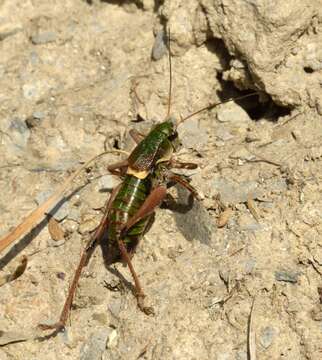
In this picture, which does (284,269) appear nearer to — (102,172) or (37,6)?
(102,172)

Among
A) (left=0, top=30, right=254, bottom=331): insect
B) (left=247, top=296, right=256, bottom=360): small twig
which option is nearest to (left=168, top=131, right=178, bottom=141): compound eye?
(left=0, top=30, right=254, bottom=331): insect

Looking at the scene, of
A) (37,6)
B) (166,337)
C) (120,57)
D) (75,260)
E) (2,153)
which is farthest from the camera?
(37,6)

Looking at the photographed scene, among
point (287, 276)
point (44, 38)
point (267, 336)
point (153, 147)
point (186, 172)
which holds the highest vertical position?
point (44, 38)

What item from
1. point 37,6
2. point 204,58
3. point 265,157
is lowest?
point 265,157

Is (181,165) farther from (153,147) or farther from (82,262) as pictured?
(82,262)

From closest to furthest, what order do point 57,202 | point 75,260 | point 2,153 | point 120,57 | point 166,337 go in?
point 166,337, point 75,260, point 57,202, point 2,153, point 120,57

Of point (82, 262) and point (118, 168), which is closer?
point (82, 262)

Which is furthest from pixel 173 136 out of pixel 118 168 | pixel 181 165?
pixel 118 168

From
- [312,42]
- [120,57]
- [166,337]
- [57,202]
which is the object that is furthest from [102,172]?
[312,42]
